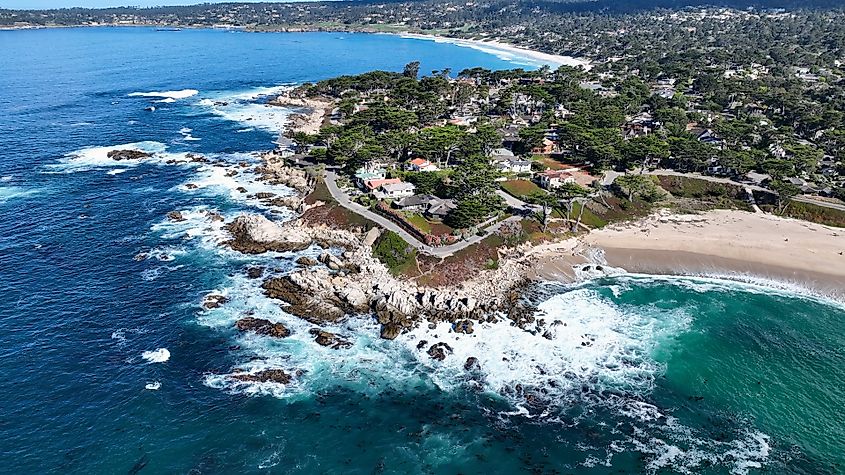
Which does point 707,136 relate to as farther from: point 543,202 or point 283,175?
point 283,175

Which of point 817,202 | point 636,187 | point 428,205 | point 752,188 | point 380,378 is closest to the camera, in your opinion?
point 380,378

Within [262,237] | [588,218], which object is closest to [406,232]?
[262,237]

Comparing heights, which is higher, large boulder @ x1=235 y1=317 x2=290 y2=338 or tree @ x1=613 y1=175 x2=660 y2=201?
tree @ x1=613 y1=175 x2=660 y2=201

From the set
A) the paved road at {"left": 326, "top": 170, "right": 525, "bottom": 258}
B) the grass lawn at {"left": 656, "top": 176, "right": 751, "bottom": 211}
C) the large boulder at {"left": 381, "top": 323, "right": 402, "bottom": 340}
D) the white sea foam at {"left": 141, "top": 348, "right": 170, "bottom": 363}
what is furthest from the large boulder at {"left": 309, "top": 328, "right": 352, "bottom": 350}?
the grass lawn at {"left": 656, "top": 176, "right": 751, "bottom": 211}

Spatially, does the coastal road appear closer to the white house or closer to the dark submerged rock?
the white house

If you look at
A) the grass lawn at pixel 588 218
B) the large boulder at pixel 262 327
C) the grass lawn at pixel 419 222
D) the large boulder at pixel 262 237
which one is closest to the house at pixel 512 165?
the grass lawn at pixel 588 218

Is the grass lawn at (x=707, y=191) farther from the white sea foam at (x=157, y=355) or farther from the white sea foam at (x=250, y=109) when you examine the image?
the white sea foam at (x=250, y=109)
